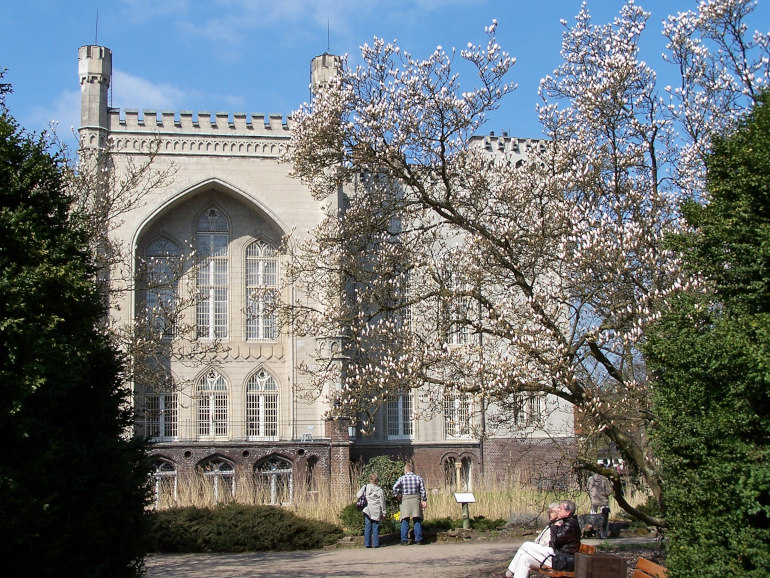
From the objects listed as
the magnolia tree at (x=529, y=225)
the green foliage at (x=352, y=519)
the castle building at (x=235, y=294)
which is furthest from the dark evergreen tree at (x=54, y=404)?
the castle building at (x=235, y=294)

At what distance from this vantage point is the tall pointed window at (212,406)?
3353cm

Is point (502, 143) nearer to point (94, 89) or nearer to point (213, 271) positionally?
point (213, 271)

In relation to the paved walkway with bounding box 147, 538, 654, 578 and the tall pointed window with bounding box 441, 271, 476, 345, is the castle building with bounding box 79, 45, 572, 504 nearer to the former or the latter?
the paved walkway with bounding box 147, 538, 654, 578

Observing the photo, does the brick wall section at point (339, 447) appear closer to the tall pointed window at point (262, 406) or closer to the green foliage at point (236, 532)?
the tall pointed window at point (262, 406)

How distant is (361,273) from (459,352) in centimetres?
199

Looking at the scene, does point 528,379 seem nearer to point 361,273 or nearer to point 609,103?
point 361,273

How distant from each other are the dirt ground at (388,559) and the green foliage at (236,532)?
1.16 feet

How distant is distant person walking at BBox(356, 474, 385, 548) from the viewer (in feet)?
55.6

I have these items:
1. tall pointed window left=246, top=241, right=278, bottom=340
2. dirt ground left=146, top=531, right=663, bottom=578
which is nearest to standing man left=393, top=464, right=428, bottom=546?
dirt ground left=146, top=531, right=663, bottom=578

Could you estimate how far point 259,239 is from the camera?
115 ft

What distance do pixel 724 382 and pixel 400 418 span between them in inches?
1096

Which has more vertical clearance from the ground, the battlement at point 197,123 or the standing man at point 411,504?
the battlement at point 197,123

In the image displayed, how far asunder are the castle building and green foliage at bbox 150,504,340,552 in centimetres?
1448

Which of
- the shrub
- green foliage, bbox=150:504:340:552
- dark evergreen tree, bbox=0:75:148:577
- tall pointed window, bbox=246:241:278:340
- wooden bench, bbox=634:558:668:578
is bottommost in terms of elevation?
green foliage, bbox=150:504:340:552
